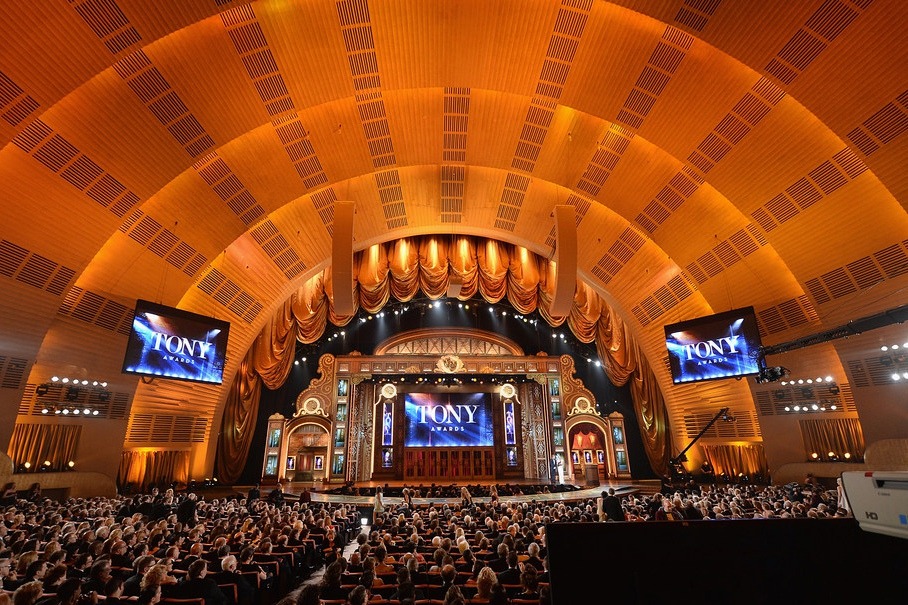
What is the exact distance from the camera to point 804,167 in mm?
10031

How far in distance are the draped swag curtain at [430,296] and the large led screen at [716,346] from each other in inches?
250

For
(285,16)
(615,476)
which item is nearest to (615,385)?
(615,476)

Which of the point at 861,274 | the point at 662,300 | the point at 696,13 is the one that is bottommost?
the point at 861,274

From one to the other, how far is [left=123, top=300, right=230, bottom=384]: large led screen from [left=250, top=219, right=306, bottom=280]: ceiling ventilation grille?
395cm

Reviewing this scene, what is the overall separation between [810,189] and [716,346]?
4620mm

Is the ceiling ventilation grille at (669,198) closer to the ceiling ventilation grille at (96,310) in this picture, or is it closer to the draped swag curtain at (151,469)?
the ceiling ventilation grille at (96,310)

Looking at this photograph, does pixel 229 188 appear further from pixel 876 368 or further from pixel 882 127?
pixel 876 368

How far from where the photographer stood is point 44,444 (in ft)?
37.8

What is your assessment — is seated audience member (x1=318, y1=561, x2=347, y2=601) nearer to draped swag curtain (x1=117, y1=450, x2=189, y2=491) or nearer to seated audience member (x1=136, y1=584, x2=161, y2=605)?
seated audience member (x1=136, y1=584, x2=161, y2=605)

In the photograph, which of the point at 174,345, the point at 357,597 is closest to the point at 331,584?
the point at 357,597

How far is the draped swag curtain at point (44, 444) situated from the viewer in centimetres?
1105

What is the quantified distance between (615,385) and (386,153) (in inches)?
619

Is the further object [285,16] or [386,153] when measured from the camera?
[386,153]

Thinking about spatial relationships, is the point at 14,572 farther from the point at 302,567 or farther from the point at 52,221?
the point at 52,221
